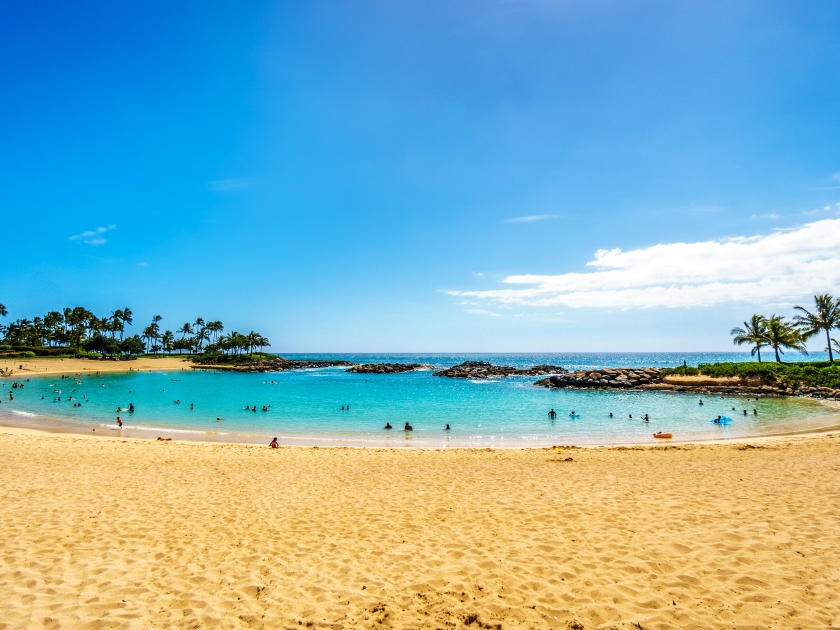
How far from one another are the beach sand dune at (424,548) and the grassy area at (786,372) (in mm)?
44025

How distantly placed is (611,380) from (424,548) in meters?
61.5

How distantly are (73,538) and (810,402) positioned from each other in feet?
186

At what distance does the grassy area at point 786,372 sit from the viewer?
45875 mm

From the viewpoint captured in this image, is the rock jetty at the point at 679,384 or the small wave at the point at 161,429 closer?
the small wave at the point at 161,429

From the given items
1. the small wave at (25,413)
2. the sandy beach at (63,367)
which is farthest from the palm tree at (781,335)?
the sandy beach at (63,367)

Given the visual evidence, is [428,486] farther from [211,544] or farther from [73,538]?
[73,538]

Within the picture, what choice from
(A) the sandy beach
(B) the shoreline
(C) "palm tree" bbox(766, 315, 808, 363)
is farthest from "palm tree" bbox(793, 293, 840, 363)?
(A) the sandy beach

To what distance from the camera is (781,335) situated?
6062cm

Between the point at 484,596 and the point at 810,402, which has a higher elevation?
the point at 484,596

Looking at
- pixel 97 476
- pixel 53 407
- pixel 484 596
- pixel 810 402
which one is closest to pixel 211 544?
pixel 484 596

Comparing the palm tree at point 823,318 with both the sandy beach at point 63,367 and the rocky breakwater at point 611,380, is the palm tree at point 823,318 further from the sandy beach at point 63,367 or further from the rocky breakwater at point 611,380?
the sandy beach at point 63,367

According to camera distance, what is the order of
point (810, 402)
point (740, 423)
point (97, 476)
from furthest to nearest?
1. point (810, 402)
2. point (740, 423)
3. point (97, 476)

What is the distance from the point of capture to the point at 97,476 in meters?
14.9

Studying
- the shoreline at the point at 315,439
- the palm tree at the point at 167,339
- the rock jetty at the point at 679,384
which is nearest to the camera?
the shoreline at the point at 315,439
